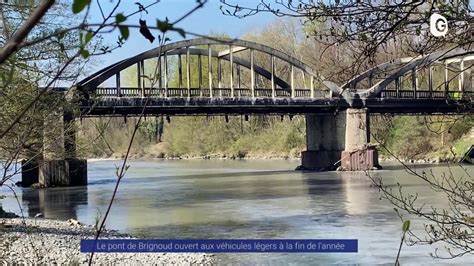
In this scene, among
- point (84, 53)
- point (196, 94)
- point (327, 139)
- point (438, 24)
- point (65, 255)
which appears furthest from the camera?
point (196, 94)

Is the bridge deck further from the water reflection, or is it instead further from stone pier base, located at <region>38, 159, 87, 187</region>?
the water reflection

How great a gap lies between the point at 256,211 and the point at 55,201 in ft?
34.4

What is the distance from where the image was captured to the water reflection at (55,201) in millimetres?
21938

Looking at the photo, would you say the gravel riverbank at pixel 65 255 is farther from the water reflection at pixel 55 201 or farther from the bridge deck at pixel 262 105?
the bridge deck at pixel 262 105

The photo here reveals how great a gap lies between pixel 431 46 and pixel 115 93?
41412mm

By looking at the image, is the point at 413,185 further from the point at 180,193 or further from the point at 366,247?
the point at 366,247

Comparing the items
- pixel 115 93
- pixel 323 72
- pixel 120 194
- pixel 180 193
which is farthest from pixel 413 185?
pixel 323 72

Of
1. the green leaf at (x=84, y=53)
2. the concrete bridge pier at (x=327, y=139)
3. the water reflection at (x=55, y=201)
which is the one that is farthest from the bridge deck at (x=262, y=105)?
the green leaf at (x=84, y=53)

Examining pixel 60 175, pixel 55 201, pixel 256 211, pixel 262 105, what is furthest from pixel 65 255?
pixel 262 105

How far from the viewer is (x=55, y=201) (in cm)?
2734

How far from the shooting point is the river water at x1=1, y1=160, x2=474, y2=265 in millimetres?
12555

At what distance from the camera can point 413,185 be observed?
28.6 metres

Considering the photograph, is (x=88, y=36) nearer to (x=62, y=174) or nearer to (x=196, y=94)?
(x=62, y=174)

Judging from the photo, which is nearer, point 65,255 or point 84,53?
point 84,53
